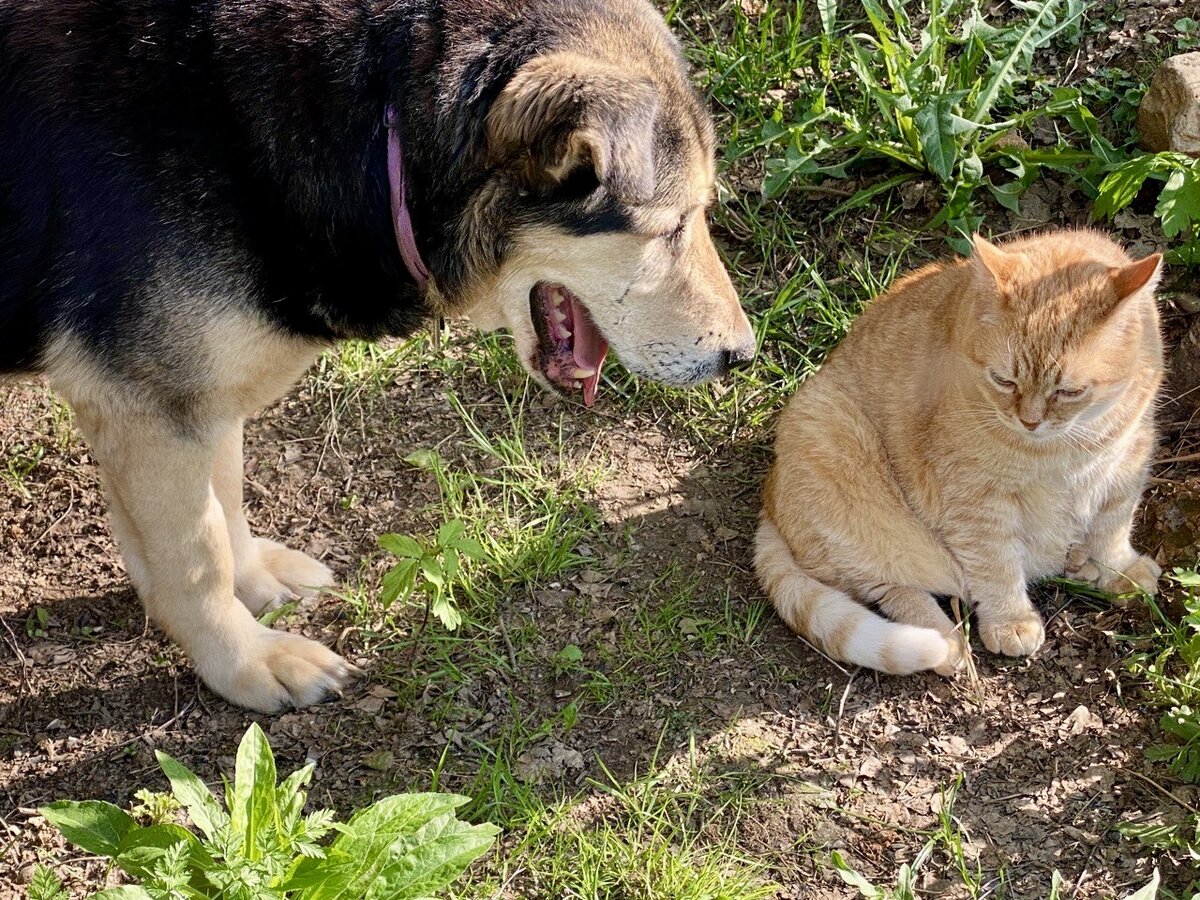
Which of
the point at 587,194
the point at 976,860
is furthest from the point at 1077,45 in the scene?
the point at 976,860

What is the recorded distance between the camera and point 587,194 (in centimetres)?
287

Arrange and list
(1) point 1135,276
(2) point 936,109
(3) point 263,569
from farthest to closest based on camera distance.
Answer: (2) point 936,109
(3) point 263,569
(1) point 1135,276

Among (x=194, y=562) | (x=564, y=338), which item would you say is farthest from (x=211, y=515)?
(x=564, y=338)

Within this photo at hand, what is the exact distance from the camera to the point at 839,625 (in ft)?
11.9

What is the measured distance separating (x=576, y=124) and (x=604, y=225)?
322mm

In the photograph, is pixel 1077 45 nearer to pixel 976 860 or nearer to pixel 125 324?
pixel 976 860

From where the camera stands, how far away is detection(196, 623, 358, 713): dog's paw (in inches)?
139

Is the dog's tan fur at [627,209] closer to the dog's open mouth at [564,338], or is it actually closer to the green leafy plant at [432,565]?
the dog's open mouth at [564,338]

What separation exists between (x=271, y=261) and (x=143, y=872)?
1.48m

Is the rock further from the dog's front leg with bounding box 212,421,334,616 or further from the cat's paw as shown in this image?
the dog's front leg with bounding box 212,421,334,616

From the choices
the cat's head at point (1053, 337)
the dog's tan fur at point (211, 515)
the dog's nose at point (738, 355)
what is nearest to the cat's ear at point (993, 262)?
the cat's head at point (1053, 337)

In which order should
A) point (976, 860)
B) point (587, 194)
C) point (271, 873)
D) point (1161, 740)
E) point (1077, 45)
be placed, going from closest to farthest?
point (271, 873)
point (587, 194)
point (976, 860)
point (1161, 740)
point (1077, 45)

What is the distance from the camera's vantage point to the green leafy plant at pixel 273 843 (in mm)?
2621

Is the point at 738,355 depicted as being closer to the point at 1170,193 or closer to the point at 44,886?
the point at 1170,193
